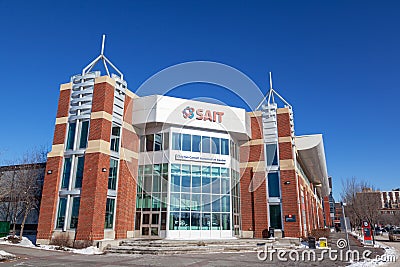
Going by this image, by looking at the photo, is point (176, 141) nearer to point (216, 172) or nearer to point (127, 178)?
point (216, 172)

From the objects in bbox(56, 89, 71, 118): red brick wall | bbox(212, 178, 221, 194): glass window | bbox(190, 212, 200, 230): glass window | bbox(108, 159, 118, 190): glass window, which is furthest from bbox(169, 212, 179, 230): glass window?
bbox(56, 89, 71, 118): red brick wall

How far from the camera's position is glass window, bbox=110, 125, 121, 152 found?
23.4m

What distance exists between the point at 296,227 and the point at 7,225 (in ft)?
74.6

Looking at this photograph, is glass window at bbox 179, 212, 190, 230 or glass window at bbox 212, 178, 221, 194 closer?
glass window at bbox 179, 212, 190, 230

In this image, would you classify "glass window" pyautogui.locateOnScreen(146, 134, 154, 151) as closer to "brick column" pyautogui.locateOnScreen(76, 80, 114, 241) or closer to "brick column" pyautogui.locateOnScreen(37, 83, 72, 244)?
"brick column" pyautogui.locateOnScreen(76, 80, 114, 241)

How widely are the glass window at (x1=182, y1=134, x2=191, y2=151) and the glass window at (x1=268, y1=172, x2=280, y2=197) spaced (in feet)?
25.8

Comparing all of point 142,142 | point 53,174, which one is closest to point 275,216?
point 142,142

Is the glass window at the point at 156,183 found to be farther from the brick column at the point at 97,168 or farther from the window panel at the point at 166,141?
the brick column at the point at 97,168

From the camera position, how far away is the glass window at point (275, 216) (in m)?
26.5

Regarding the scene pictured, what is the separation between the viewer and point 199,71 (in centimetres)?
1888

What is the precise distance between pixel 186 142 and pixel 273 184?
28.4 ft

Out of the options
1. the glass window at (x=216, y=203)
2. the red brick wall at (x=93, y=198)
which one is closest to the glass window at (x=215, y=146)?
the glass window at (x=216, y=203)

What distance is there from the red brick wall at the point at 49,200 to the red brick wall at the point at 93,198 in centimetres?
233

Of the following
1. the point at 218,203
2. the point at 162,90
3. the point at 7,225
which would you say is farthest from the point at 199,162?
the point at 7,225
